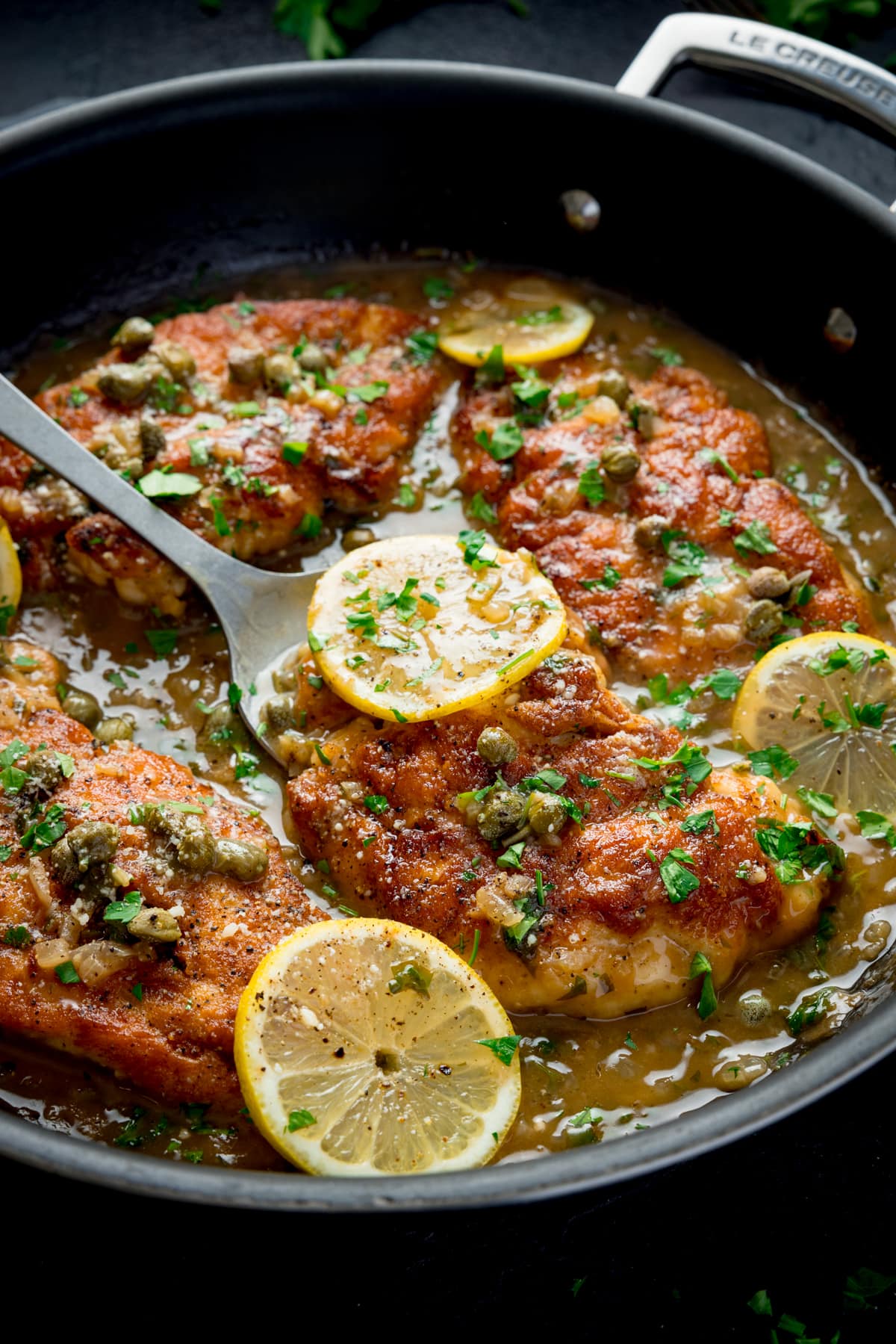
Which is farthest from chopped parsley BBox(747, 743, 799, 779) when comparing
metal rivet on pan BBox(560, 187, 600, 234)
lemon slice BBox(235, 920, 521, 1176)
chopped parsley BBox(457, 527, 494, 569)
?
metal rivet on pan BBox(560, 187, 600, 234)

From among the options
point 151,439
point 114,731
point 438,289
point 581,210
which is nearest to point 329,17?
point 438,289

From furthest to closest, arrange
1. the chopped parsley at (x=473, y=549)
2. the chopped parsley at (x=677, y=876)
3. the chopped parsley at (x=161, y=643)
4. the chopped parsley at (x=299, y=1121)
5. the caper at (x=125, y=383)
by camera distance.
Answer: the caper at (x=125, y=383) → the chopped parsley at (x=161, y=643) → the chopped parsley at (x=473, y=549) → the chopped parsley at (x=677, y=876) → the chopped parsley at (x=299, y=1121)

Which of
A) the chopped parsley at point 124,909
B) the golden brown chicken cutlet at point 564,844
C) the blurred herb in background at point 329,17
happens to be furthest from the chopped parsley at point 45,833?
the blurred herb in background at point 329,17

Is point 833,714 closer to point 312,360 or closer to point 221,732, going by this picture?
point 221,732

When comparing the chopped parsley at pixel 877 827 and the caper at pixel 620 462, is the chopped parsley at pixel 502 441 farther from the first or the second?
the chopped parsley at pixel 877 827

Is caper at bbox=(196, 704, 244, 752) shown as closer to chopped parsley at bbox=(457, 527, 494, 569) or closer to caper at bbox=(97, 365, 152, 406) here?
chopped parsley at bbox=(457, 527, 494, 569)

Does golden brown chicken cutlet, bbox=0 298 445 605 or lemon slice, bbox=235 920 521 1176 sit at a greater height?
golden brown chicken cutlet, bbox=0 298 445 605

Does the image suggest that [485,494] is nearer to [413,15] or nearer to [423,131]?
[423,131]
